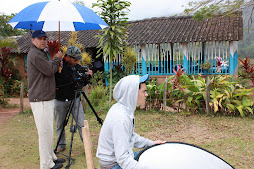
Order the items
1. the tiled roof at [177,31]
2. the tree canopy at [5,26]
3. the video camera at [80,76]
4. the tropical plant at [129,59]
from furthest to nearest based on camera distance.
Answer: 1. the tree canopy at [5,26]
2. the tiled roof at [177,31]
3. the tropical plant at [129,59]
4. the video camera at [80,76]

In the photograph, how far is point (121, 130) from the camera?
2047 millimetres

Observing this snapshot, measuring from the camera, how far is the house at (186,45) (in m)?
12.1

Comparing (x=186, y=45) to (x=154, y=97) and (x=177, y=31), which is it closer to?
(x=177, y=31)

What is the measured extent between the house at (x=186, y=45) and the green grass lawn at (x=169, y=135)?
5715mm

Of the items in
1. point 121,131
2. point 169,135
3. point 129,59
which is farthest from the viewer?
point 129,59

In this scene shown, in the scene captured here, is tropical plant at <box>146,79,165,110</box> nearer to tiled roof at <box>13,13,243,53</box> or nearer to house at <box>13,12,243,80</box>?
house at <box>13,12,243,80</box>

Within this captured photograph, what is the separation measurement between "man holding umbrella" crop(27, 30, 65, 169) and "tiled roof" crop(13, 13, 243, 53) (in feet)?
31.6

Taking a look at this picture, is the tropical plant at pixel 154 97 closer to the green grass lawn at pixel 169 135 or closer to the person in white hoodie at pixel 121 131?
the green grass lawn at pixel 169 135

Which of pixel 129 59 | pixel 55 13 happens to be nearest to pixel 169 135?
pixel 55 13

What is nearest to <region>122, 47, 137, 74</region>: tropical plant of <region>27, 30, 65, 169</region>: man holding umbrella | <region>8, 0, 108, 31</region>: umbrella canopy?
<region>8, 0, 108, 31</region>: umbrella canopy

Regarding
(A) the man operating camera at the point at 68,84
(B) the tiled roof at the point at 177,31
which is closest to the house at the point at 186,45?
(B) the tiled roof at the point at 177,31

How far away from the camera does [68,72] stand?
400 cm

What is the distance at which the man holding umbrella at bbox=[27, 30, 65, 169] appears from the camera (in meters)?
3.29

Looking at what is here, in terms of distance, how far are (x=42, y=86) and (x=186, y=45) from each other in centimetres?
1036
